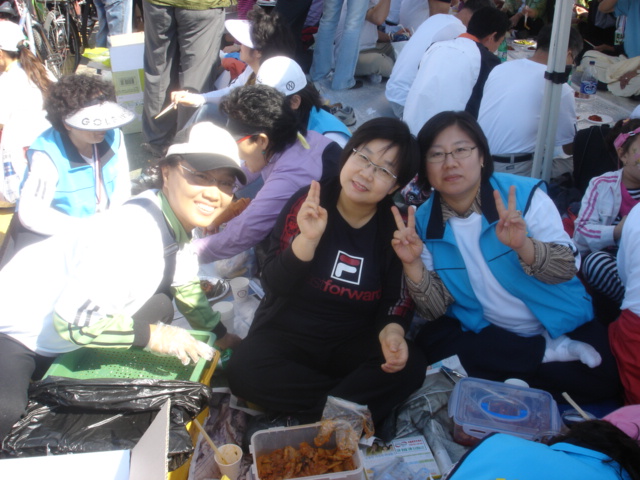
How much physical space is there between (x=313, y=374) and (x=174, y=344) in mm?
670

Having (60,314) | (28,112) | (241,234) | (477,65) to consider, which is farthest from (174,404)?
(477,65)

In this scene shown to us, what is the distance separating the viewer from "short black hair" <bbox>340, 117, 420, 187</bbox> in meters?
2.33

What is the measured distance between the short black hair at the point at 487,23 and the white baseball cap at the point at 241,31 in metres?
1.94

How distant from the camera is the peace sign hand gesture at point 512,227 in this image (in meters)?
2.19

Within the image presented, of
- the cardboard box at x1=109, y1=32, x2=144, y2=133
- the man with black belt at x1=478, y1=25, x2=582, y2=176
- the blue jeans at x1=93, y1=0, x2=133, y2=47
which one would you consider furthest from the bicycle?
the man with black belt at x1=478, y1=25, x2=582, y2=176

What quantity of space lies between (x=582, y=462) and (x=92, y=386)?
1.72 metres

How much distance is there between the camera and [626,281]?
2.46 m

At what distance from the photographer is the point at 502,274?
2.44 metres

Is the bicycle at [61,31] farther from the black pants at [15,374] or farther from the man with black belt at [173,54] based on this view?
the black pants at [15,374]

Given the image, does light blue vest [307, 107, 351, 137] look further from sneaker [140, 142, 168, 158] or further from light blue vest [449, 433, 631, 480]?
light blue vest [449, 433, 631, 480]

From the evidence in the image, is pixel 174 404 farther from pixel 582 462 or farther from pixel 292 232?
pixel 582 462

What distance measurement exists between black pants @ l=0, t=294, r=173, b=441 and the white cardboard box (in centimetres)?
29

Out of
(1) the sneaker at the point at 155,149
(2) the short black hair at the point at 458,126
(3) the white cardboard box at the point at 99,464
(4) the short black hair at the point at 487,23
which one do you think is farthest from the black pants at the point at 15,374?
(4) the short black hair at the point at 487,23

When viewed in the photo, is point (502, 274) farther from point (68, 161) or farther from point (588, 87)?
point (588, 87)
